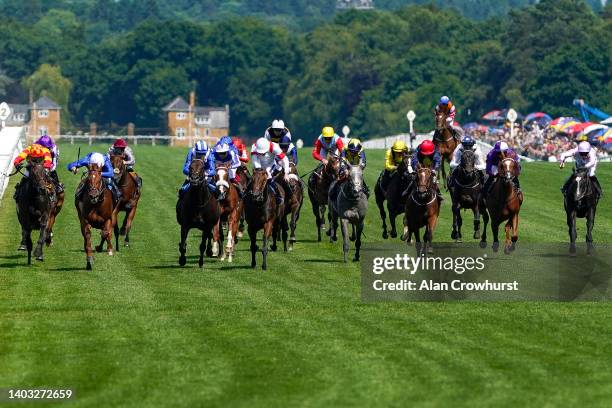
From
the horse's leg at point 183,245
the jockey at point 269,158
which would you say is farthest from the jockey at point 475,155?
the horse's leg at point 183,245

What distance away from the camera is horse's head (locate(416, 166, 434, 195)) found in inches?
1224

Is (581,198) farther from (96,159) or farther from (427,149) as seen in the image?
(96,159)

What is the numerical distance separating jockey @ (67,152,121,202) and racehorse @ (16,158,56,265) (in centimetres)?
56

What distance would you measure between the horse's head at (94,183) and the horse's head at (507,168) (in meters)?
7.44

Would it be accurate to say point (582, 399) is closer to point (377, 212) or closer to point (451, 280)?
point (451, 280)

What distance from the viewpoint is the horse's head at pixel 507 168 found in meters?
31.9

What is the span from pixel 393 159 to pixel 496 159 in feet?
10.1

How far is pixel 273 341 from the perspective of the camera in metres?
20.6

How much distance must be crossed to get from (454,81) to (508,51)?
6444 mm

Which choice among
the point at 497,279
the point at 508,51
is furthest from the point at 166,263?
the point at 508,51

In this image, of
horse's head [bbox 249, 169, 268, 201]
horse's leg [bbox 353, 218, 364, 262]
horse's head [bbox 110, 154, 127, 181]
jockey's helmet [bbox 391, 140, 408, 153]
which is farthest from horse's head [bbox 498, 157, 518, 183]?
horse's head [bbox 110, 154, 127, 181]

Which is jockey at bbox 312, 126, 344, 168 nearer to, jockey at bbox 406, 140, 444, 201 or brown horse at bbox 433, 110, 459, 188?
jockey at bbox 406, 140, 444, 201

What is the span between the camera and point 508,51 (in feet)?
560

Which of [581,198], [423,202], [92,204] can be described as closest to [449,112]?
[581,198]
